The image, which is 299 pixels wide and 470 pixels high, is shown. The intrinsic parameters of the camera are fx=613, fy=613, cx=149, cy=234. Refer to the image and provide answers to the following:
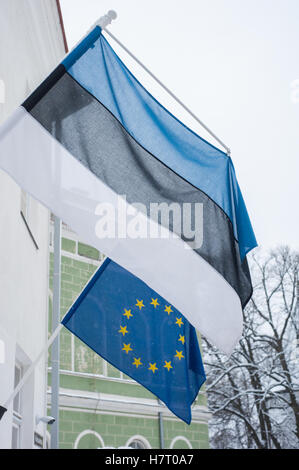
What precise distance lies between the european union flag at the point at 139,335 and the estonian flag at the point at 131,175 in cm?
97

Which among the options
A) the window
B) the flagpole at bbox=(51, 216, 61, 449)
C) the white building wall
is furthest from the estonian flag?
the flagpole at bbox=(51, 216, 61, 449)

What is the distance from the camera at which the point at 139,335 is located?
5.70 metres

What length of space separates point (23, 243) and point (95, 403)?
13.0m

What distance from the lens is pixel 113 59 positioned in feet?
→ 15.6

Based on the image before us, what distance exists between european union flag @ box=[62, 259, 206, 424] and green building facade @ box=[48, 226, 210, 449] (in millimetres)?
12127

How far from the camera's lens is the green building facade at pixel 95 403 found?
1767cm

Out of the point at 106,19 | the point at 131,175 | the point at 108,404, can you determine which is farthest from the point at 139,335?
the point at 108,404

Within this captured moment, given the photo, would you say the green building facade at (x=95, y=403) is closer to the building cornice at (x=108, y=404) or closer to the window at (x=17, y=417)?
the building cornice at (x=108, y=404)

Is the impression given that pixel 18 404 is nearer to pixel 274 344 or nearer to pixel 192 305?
pixel 192 305

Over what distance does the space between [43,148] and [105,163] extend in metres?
0.50

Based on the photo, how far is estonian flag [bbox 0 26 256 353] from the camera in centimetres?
419

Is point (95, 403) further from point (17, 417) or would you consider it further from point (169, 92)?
point (169, 92)

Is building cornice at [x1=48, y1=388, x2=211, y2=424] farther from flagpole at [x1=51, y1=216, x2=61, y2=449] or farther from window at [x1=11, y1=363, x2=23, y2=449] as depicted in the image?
window at [x1=11, y1=363, x2=23, y2=449]

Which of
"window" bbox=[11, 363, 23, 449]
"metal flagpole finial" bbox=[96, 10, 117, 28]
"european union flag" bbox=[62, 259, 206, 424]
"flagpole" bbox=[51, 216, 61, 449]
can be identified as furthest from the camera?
"flagpole" bbox=[51, 216, 61, 449]
